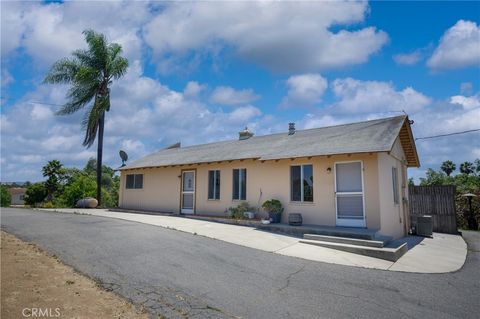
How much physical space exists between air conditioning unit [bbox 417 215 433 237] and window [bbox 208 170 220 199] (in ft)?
29.9

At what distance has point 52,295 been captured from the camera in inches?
187

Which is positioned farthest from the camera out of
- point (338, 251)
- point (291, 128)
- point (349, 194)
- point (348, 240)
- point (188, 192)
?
point (291, 128)

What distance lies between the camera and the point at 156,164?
18.2 meters

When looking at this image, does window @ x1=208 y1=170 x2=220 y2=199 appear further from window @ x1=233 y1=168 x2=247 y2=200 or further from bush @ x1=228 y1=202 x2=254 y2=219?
bush @ x1=228 y1=202 x2=254 y2=219

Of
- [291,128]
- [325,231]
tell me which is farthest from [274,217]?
[291,128]

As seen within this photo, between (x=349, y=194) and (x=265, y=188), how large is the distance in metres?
3.63

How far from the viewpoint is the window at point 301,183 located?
40.0 ft

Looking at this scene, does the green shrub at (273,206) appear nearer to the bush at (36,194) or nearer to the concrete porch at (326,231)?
the concrete porch at (326,231)

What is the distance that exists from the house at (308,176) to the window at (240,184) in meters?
0.05

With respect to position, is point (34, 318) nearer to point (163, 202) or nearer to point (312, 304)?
point (312, 304)

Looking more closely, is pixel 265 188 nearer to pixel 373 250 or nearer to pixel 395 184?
pixel 395 184

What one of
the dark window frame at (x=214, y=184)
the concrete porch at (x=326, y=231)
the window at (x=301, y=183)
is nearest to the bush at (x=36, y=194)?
the dark window frame at (x=214, y=184)

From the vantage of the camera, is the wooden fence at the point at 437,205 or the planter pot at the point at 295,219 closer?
the planter pot at the point at 295,219

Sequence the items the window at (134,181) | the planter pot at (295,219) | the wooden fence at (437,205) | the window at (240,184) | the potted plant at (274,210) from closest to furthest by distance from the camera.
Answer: the planter pot at (295,219) < the potted plant at (274,210) < the window at (240,184) < the wooden fence at (437,205) < the window at (134,181)
